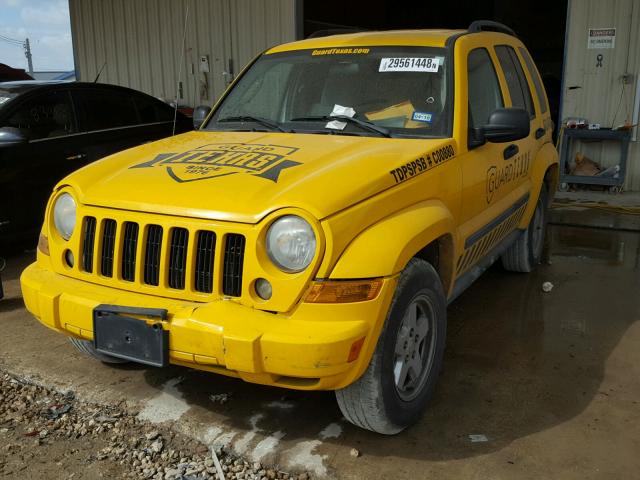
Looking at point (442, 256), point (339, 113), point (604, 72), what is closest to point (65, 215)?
point (339, 113)

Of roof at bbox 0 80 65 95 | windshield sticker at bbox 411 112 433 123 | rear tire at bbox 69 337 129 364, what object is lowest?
rear tire at bbox 69 337 129 364

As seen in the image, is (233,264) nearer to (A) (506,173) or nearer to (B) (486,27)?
(A) (506,173)

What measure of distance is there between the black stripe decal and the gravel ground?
168cm

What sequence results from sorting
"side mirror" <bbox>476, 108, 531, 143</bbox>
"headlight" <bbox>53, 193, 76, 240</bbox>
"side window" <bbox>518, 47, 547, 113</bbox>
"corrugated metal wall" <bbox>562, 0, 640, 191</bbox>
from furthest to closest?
1. "corrugated metal wall" <bbox>562, 0, 640, 191</bbox>
2. "side window" <bbox>518, 47, 547, 113</bbox>
3. "side mirror" <bbox>476, 108, 531, 143</bbox>
4. "headlight" <bbox>53, 193, 76, 240</bbox>

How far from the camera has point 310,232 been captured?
102 inches

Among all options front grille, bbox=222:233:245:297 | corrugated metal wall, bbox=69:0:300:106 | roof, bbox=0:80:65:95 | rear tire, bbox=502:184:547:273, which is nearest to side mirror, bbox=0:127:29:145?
roof, bbox=0:80:65:95

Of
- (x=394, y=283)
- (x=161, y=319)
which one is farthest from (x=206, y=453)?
(x=394, y=283)

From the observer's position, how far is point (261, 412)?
3.30m

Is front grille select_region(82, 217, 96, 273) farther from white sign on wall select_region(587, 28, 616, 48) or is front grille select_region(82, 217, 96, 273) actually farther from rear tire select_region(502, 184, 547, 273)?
white sign on wall select_region(587, 28, 616, 48)

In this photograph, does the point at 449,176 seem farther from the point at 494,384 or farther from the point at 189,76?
the point at 189,76

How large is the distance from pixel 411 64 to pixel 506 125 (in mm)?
691

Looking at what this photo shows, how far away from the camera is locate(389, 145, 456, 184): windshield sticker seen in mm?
2992

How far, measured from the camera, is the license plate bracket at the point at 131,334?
2.65 meters

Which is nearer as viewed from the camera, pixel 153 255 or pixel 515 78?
pixel 153 255
